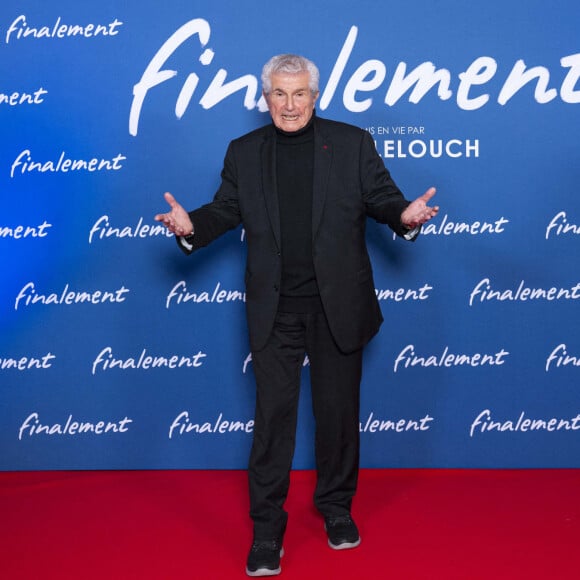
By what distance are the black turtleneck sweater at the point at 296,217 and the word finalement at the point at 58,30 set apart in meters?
1.12

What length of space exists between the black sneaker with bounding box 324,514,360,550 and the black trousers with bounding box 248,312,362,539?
18 centimetres

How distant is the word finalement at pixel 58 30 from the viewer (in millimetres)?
3350

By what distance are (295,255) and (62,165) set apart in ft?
4.28

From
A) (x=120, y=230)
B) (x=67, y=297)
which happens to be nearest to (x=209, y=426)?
(x=67, y=297)

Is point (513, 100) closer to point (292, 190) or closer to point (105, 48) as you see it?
point (292, 190)

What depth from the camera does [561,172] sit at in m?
3.32

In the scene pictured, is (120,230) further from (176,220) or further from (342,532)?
(342,532)

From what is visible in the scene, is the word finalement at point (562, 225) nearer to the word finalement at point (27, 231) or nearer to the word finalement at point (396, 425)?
the word finalement at point (396, 425)

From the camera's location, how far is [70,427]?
3553mm

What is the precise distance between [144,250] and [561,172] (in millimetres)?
1781

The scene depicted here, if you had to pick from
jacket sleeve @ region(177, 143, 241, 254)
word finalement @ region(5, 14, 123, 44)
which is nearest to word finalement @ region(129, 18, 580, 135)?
word finalement @ region(5, 14, 123, 44)

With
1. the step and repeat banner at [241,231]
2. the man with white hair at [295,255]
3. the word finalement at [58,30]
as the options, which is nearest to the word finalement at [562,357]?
the step and repeat banner at [241,231]

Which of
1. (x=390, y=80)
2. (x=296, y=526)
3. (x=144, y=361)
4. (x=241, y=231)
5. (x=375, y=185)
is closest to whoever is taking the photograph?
(x=375, y=185)

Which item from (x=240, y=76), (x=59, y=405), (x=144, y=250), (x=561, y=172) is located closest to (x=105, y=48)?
(x=240, y=76)
